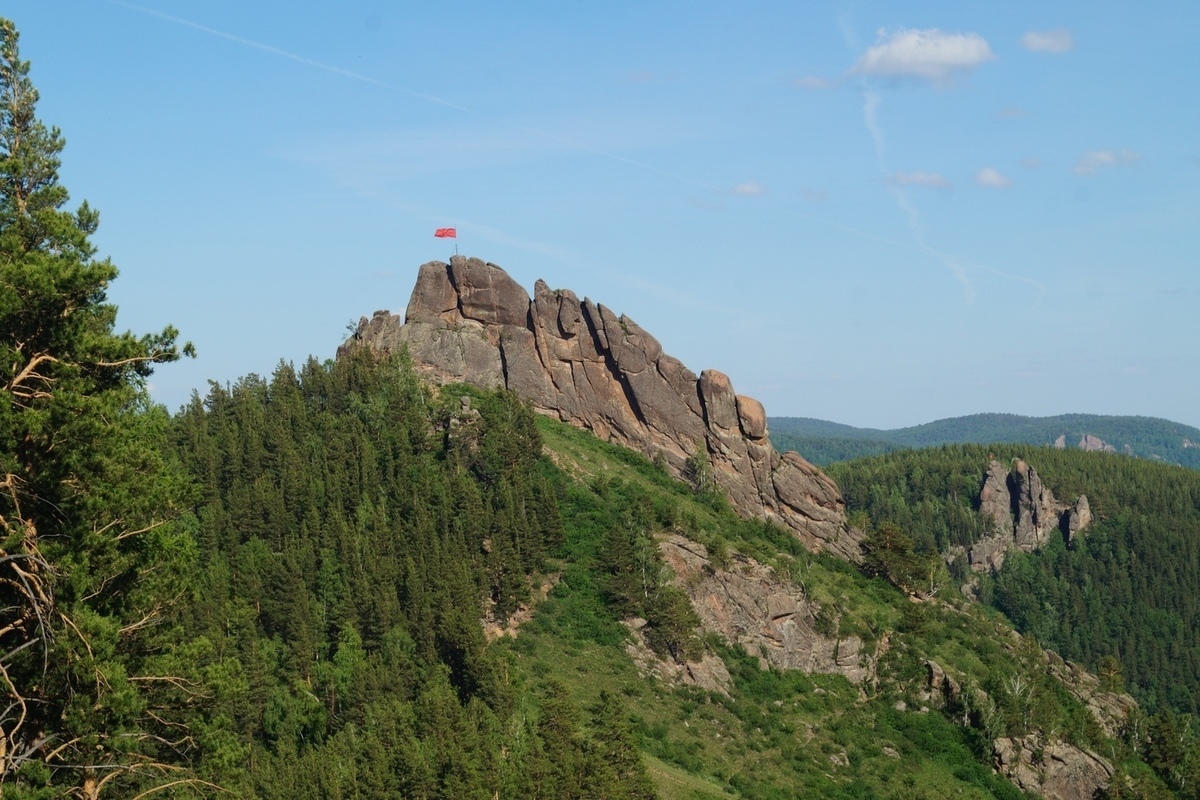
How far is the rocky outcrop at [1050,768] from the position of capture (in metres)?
85.9

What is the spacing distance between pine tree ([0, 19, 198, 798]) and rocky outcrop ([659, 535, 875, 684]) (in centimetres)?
6343

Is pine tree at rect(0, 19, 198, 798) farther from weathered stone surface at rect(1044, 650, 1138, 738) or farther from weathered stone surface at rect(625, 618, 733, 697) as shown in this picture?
weathered stone surface at rect(1044, 650, 1138, 738)

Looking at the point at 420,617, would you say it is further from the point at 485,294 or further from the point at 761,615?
the point at 485,294

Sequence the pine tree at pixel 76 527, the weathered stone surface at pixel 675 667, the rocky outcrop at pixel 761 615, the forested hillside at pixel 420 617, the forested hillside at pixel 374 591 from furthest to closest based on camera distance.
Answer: the rocky outcrop at pixel 761 615 < the weathered stone surface at pixel 675 667 < the forested hillside at pixel 374 591 < the forested hillside at pixel 420 617 < the pine tree at pixel 76 527

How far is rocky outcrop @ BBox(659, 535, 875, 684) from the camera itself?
90062 millimetres

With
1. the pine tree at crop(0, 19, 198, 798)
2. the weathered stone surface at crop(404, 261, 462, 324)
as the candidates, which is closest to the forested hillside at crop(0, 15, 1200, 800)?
the pine tree at crop(0, 19, 198, 798)

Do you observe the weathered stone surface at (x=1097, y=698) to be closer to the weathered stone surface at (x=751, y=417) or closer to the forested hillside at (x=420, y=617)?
the forested hillside at (x=420, y=617)

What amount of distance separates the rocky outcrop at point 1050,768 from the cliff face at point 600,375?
1252 inches

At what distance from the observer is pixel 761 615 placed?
300 ft

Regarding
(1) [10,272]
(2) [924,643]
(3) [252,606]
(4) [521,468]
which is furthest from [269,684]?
(2) [924,643]

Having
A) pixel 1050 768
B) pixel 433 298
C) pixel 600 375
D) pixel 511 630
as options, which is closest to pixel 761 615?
pixel 511 630

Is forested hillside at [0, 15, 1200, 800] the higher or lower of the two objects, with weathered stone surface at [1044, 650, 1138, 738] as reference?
higher

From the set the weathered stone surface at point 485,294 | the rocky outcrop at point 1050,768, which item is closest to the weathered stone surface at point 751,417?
the weathered stone surface at point 485,294

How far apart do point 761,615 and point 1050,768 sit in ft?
79.8
